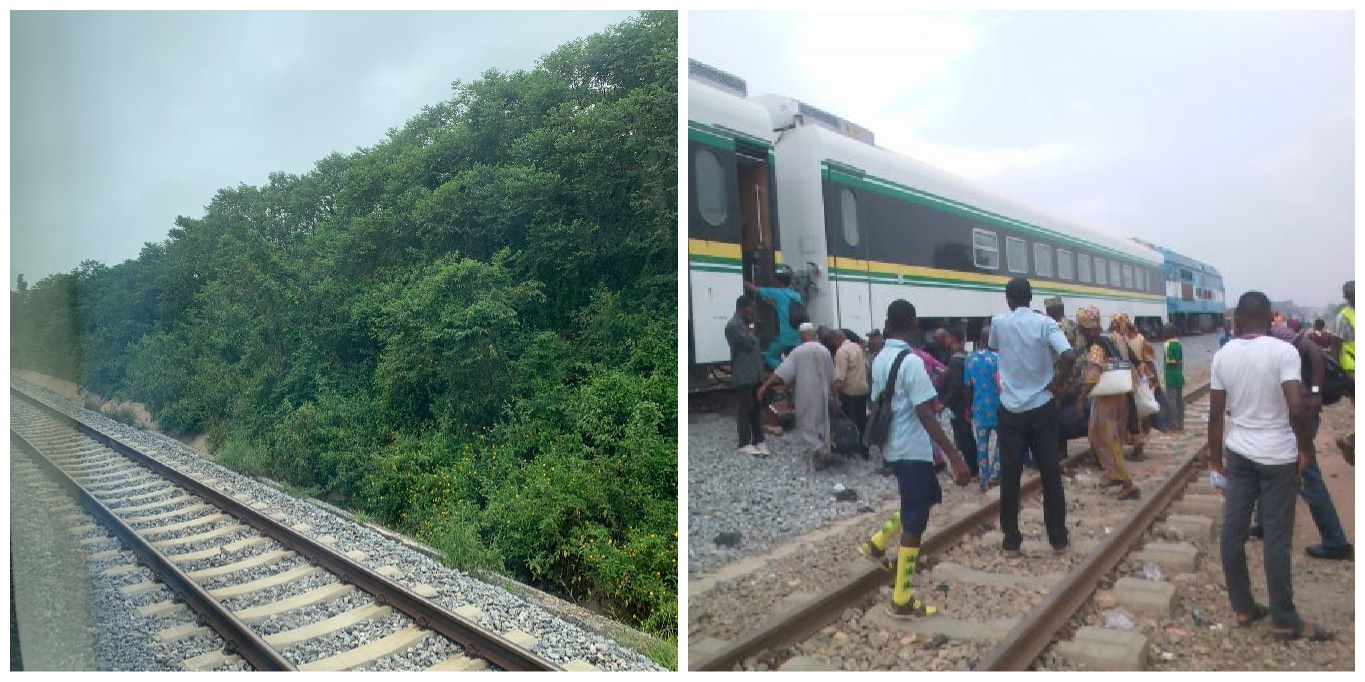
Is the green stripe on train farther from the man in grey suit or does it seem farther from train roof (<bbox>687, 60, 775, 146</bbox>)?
the man in grey suit

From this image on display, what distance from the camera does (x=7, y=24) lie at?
11.6 feet

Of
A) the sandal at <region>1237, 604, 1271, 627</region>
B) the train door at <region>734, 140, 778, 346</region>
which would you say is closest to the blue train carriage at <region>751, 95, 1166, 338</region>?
the train door at <region>734, 140, 778, 346</region>

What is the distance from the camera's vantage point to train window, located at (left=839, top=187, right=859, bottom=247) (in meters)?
3.81

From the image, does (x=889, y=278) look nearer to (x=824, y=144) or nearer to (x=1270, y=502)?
(x=824, y=144)

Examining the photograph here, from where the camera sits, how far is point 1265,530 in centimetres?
296

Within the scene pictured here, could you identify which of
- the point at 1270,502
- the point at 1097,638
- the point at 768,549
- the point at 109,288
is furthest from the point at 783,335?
the point at 109,288

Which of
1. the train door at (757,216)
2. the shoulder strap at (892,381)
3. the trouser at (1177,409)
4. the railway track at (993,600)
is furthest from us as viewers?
the trouser at (1177,409)

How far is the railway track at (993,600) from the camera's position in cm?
286

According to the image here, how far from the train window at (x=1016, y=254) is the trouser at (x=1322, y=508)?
1224 mm

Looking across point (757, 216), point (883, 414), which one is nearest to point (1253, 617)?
point (883, 414)

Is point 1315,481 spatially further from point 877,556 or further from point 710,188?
point 710,188

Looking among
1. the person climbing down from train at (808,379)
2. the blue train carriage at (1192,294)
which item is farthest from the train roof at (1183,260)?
the person climbing down from train at (808,379)

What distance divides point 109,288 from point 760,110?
534 cm

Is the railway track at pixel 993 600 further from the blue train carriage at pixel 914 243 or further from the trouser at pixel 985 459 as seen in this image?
the blue train carriage at pixel 914 243
